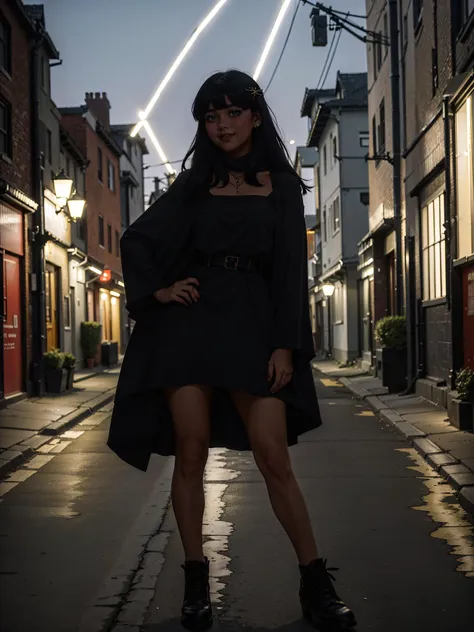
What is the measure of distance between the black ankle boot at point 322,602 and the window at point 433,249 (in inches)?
427

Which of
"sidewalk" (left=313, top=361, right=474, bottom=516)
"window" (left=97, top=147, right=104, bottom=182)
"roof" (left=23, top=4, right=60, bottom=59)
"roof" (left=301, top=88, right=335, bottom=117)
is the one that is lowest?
"sidewalk" (left=313, top=361, right=474, bottom=516)

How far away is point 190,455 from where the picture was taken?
3.66 meters

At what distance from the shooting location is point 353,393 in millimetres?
17531

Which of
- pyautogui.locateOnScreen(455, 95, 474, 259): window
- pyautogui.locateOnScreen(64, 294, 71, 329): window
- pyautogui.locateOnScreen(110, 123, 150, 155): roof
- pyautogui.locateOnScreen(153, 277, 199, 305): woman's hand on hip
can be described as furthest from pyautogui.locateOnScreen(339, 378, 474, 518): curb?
pyautogui.locateOnScreen(110, 123, 150, 155): roof

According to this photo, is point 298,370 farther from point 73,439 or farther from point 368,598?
point 73,439

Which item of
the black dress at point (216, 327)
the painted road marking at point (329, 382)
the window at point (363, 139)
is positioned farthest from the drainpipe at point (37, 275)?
the window at point (363, 139)

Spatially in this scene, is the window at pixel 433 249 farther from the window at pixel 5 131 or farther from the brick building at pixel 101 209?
the brick building at pixel 101 209

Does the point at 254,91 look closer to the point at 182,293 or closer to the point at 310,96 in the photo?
the point at 182,293

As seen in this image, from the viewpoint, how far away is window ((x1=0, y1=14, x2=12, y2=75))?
16891 mm

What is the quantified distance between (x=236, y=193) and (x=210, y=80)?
18.5 inches

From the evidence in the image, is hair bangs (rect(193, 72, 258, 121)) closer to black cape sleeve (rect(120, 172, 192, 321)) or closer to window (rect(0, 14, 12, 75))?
black cape sleeve (rect(120, 172, 192, 321))

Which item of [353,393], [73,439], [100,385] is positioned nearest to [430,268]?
[353,393]

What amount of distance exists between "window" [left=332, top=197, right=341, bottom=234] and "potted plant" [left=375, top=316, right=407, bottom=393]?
15472mm

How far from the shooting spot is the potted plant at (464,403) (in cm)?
977
